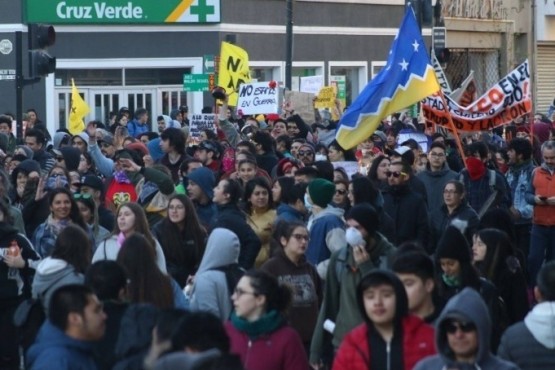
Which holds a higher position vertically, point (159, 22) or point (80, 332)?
point (159, 22)

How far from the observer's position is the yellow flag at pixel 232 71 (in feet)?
84.4

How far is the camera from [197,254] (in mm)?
11141

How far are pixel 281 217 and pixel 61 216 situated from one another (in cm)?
164

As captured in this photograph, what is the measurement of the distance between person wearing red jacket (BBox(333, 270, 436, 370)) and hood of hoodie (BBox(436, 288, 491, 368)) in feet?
1.20

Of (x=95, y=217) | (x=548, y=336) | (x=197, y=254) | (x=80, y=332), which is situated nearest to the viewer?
(x=80, y=332)

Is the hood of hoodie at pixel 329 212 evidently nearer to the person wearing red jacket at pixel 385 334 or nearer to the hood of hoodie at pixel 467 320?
the person wearing red jacket at pixel 385 334

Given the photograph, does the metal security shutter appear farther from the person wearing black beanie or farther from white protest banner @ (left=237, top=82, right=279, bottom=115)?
the person wearing black beanie

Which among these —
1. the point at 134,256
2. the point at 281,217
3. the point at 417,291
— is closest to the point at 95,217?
the point at 281,217

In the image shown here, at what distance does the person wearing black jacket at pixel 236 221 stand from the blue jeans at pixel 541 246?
4.35 meters

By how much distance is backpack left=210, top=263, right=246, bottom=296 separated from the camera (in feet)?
29.8

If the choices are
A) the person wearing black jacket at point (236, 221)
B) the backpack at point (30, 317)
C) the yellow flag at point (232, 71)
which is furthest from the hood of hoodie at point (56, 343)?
the yellow flag at point (232, 71)

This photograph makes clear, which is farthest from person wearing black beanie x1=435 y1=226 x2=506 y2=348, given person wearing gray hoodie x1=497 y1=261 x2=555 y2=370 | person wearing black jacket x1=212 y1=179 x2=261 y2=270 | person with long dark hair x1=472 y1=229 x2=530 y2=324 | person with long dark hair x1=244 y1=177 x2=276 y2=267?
person with long dark hair x1=244 y1=177 x2=276 y2=267

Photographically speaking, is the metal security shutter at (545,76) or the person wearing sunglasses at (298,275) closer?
the person wearing sunglasses at (298,275)

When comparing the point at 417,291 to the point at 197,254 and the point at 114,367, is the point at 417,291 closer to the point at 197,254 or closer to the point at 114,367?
the point at 114,367
